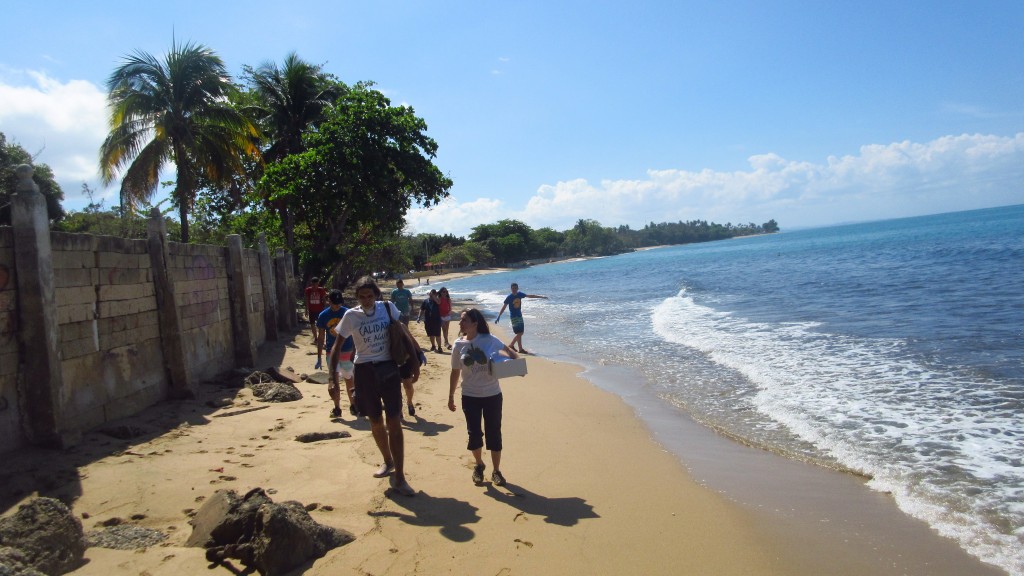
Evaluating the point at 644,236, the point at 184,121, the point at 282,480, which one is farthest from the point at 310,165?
the point at 644,236

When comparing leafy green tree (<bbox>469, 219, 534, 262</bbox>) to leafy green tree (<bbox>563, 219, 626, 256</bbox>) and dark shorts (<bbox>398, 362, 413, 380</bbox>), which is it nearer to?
leafy green tree (<bbox>563, 219, 626, 256</bbox>)

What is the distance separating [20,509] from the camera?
336cm

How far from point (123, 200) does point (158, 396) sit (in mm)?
12408

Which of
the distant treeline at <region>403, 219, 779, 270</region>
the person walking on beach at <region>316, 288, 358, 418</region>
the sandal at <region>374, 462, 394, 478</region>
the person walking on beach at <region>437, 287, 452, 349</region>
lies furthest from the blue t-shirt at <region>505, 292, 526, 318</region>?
the distant treeline at <region>403, 219, 779, 270</region>

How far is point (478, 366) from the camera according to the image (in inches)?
196

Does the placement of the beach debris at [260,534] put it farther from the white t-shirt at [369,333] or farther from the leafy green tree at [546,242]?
the leafy green tree at [546,242]

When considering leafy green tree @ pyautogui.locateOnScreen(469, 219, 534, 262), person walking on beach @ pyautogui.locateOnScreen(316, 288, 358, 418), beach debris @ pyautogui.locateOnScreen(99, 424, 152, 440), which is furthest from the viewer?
leafy green tree @ pyautogui.locateOnScreen(469, 219, 534, 262)

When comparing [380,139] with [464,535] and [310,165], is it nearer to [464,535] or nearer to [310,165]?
[310,165]

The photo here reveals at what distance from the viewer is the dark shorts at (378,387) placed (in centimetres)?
465

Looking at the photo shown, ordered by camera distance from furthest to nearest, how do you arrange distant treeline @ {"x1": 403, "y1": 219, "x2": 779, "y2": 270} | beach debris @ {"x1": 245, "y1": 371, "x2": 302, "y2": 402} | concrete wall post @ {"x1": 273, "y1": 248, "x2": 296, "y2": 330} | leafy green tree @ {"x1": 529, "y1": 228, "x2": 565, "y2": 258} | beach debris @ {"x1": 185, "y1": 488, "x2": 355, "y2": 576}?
leafy green tree @ {"x1": 529, "y1": 228, "x2": 565, "y2": 258}
distant treeline @ {"x1": 403, "y1": 219, "x2": 779, "y2": 270}
concrete wall post @ {"x1": 273, "y1": 248, "x2": 296, "y2": 330}
beach debris @ {"x1": 245, "y1": 371, "x2": 302, "y2": 402}
beach debris @ {"x1": 185, "y1": 488, "x2": 355, "y2": 576}

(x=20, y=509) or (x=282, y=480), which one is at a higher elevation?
(x=20, y=509)

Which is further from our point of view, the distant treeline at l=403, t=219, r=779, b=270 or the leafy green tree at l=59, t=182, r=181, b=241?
the distant treeline at l=403, t=219, r=779, b=270

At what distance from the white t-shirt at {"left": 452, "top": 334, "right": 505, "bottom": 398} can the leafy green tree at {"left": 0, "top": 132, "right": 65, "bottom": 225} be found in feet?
46.2

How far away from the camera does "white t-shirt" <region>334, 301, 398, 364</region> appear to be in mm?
4727
